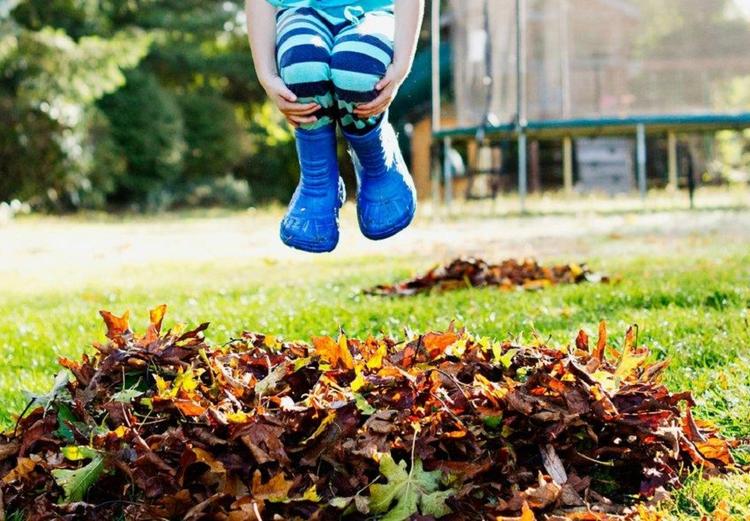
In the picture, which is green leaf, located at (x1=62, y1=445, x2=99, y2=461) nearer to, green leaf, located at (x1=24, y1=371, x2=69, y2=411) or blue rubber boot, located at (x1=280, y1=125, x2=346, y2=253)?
green leaf, located at (x1=24, y1=371, x2=69, y2=411)

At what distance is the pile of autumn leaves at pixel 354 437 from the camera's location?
174cm

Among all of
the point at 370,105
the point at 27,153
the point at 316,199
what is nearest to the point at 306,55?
the point at 370,105

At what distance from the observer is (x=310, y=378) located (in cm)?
211

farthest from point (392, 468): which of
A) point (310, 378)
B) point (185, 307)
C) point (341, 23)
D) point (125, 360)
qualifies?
point (185, 307)

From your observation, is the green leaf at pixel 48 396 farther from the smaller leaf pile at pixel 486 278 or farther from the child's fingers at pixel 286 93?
the smaller leaf pile at pixel 486 278

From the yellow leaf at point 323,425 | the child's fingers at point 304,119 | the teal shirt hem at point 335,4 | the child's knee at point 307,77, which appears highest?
the teal shirt hem at point 335,4

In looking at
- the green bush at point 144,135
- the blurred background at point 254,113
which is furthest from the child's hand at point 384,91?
the green bush at point 144,135

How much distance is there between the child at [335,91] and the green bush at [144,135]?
49.9 ft

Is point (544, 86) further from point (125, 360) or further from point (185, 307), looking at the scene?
point (125, 360)

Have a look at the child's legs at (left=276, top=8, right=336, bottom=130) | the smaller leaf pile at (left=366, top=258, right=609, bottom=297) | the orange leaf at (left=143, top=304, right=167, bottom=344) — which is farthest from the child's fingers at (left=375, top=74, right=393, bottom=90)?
the smaller leaf pile at (left=366, top=258, right=609, bottom=297)

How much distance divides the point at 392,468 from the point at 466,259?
9.40 ft

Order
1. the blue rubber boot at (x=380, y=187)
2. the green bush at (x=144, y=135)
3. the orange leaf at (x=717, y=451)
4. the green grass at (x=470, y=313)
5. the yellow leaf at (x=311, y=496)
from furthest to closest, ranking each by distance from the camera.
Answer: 1. the green bush at (x=144, y=135)
2. the green grass at (x=470, y=313)
3. the blue rubber boot at (x=380, y=187)
4. the orange leaf at (x=717, y=451)
5. the yellow leaf at (x=311, y=496)

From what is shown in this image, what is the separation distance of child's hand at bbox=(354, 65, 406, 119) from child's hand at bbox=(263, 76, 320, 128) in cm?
10

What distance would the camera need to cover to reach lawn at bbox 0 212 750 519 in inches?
97.2
